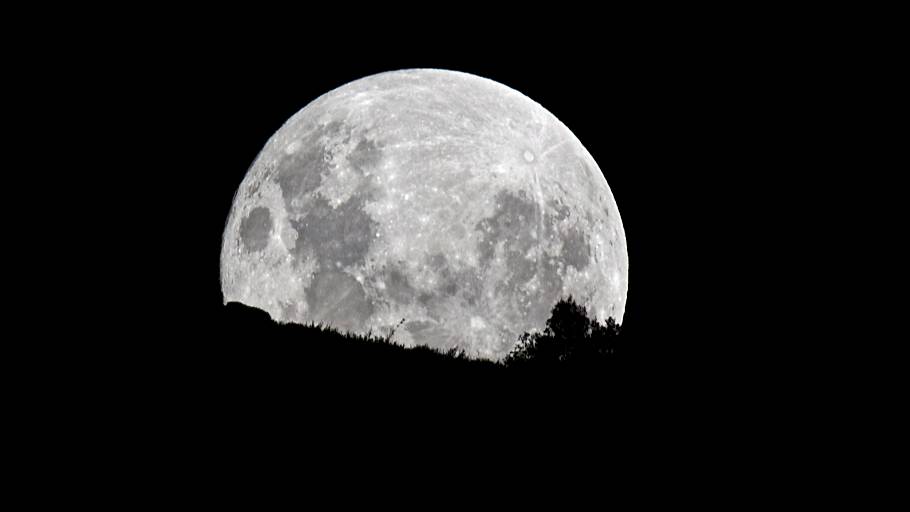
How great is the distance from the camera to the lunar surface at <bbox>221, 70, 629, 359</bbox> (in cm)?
886

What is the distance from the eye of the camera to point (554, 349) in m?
9.13

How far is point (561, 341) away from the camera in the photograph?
30.1 ft

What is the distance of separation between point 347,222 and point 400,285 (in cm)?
76

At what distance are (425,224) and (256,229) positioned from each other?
1.82 m

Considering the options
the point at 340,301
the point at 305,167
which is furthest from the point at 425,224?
Result: the point at 305,167

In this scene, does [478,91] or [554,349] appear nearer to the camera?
[554,349]

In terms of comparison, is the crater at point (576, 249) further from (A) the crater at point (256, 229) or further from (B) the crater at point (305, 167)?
(A) the crater at point (256, 229)

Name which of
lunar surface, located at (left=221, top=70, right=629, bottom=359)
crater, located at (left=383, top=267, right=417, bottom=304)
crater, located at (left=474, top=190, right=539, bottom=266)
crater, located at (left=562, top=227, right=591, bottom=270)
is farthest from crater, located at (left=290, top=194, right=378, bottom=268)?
crater, located at (left=562, top=227, right=591, bottom=270)

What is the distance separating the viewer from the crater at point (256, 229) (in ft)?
30.9

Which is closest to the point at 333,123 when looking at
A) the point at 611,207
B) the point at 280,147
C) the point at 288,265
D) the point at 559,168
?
the point at 280,147

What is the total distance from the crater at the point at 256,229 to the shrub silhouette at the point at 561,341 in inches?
103

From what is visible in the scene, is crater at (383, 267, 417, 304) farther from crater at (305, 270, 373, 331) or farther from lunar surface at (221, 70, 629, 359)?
crater at (305, 270, 373, 331)

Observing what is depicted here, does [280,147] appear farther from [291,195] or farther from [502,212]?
[502,212]

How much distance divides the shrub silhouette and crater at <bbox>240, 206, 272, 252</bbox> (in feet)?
8.58
